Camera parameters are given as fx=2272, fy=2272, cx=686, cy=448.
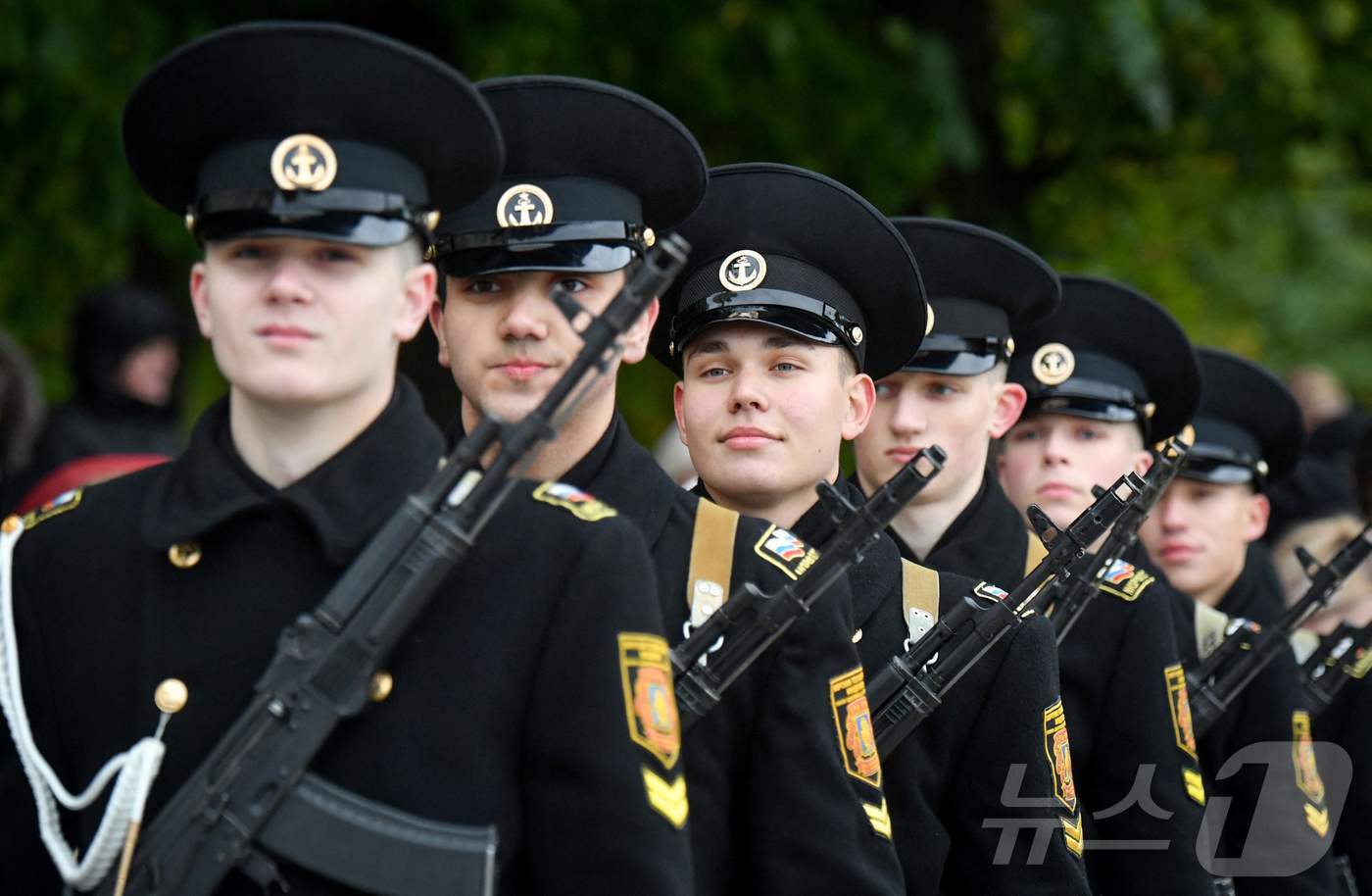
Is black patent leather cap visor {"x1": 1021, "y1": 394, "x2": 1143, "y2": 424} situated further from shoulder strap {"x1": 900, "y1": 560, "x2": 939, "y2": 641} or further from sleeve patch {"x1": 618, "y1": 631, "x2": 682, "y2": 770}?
sleeve patch {"x1": 618, "y1": 631, "x2": 682, "y2": 770}

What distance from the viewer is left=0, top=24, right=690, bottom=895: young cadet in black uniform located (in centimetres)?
340

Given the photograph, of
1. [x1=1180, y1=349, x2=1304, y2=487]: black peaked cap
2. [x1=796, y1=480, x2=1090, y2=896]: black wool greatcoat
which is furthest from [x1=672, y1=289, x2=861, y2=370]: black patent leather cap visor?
[x1=1180, y1=349, x2=1304, y2=487]: black peaked cap

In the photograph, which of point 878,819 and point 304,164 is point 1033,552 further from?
point 304,164

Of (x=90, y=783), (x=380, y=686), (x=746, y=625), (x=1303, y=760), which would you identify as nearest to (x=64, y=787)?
(x=90, y=783)

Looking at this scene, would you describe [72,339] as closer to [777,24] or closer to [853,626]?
[777,24]

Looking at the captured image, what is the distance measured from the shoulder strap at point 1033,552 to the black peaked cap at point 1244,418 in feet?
6.31

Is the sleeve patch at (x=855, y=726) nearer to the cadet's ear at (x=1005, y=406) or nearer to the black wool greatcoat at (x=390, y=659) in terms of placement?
the black wool greatcoat at (x=390, y=659)

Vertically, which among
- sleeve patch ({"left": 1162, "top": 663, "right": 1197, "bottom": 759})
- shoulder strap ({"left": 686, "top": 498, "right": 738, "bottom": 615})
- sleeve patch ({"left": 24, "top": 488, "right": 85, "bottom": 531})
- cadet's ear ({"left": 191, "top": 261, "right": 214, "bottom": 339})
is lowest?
sleeve patch ({"left": 24, "top": 488, "right": 85, "bottom": 531})

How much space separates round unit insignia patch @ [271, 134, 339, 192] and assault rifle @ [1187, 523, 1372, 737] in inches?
148

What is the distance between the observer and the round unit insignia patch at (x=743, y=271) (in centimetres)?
489

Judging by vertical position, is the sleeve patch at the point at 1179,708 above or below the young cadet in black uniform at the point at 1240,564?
below

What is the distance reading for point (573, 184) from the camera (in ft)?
14.8

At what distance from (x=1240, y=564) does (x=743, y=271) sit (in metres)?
3.32

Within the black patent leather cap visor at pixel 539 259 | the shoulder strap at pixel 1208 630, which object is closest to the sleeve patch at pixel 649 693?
the black patent leather cap visor at pixel 539 259
